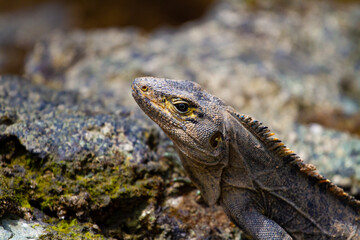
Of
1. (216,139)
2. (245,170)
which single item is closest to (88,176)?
(216,139)

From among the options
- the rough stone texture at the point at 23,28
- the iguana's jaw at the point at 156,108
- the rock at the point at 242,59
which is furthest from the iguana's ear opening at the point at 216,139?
the rough stone texture at the point at 23,28

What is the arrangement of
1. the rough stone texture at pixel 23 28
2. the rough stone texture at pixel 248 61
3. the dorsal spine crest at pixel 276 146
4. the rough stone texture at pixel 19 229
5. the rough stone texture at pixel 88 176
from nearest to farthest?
the rough stone texture at pixel 19 229 → the rough stone texture at pixel 88 176 → the dorsal spine crest at pixel 276 146 → the rough stone texture at pixel 248 61 → the rough stone texture at pixel 23 28

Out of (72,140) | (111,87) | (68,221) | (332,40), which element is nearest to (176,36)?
(111,87)

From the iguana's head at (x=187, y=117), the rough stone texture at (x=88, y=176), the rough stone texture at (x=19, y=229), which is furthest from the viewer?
the rough stone texture at (x=88, y=176)

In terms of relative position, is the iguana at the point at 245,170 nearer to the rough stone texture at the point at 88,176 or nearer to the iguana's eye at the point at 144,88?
the iguana's eye at the point at 144,88

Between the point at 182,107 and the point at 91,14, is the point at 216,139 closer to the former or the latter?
the point at 182,107

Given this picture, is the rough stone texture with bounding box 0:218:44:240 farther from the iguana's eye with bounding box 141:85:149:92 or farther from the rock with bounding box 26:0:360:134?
the rock with bounding box 26:0:360:134

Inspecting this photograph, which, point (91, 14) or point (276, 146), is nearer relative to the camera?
point (276, 146)
